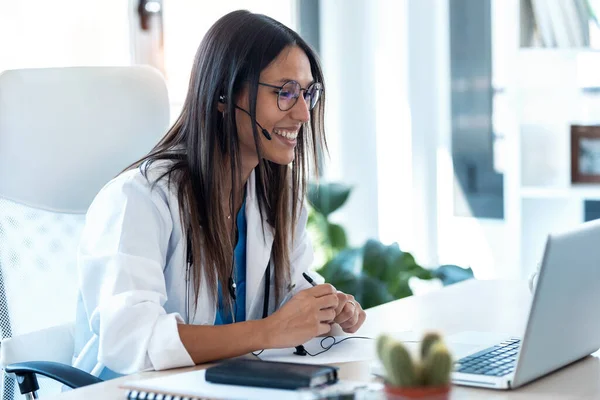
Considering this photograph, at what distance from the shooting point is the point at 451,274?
3.34 metres

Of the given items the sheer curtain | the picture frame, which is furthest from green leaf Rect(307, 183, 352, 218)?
the picture frame

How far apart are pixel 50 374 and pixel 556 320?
0.81 meters

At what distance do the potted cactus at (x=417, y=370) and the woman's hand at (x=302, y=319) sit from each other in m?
0.64

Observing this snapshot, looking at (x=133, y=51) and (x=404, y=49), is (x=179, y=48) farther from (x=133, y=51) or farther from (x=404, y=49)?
(x=404, y=49)

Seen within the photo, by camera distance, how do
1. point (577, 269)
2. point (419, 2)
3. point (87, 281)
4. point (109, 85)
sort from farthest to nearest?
1. point (419, 2)
2. point (109, 85)
3. point (87, 281)
4. point (577, 269)

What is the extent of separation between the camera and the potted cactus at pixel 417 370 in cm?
71

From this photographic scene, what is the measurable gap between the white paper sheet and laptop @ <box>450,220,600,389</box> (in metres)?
0.19

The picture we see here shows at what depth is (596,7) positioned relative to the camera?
3.23m

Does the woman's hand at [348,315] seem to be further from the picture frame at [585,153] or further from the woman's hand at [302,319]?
the picture frame at [585,153]

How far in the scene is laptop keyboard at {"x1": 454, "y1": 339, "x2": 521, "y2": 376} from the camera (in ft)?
3.87

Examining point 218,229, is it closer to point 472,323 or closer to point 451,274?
point 472,323

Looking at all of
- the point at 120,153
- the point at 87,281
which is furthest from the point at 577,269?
the point at 120,153

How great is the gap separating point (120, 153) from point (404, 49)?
216cm

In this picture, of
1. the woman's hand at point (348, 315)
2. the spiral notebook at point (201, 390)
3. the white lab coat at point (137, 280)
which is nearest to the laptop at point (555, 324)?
the spiral notebook at point (201, 390)
